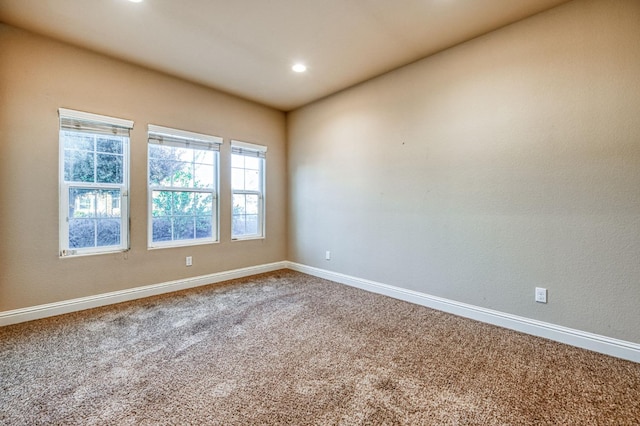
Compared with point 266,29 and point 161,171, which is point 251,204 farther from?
point 266,29

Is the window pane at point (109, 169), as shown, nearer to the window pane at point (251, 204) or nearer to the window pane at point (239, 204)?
the window pane at point (239, 204)

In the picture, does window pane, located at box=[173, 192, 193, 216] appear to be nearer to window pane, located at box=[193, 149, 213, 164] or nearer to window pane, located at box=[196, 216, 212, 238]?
window pane, located at box=[196, 216, 212, 238]

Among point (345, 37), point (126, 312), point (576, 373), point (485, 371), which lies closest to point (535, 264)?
point (576, 373)

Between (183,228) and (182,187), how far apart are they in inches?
21.8

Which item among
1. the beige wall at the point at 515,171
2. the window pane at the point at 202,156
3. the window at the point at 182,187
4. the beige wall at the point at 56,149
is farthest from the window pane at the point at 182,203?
the beige wall at the point at 515,171

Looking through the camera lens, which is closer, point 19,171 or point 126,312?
point 19,171

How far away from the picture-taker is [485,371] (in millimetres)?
1943

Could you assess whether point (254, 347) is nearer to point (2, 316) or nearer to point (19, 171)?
point (2, 316)

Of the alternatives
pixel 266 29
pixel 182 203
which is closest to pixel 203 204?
pixel 182 203

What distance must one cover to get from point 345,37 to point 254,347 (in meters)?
2.96

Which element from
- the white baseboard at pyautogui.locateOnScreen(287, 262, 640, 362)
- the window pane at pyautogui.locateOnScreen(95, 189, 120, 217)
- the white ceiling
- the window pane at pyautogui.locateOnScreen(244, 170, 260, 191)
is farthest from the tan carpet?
the white ceiling

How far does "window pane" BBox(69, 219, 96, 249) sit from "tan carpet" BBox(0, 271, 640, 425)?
29.1 inches

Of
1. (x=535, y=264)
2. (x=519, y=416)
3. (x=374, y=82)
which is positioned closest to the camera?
(x=519, y=416)

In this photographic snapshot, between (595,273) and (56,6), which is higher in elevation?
(56,6)
